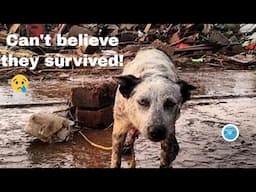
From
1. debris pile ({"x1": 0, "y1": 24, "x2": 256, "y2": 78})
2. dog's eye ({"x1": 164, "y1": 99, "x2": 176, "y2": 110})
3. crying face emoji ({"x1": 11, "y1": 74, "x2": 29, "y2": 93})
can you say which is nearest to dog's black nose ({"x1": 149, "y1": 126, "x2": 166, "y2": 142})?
dog's eye ({"x1": 164, "y1": 99, "x2": 176, "y2": 110})

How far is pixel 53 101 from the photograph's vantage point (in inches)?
121

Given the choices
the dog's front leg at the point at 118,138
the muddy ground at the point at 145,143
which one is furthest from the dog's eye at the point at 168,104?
the muddy ground at the point at 145,143

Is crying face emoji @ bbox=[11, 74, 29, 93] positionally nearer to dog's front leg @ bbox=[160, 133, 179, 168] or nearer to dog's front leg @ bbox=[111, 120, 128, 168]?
dog's front leg @ bbox=[111, 120, 128, 168]

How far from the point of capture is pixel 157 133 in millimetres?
2506

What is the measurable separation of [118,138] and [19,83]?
72 cm

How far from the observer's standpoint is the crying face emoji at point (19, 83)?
115 inches

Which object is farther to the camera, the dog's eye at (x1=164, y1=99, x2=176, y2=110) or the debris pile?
the debris pile

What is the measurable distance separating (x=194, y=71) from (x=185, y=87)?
1.39 ft

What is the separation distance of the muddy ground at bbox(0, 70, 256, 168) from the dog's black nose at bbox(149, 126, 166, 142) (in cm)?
33

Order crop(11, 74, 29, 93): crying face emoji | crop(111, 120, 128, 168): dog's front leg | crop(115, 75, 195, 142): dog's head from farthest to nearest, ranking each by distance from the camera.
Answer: crop(11, 74, 29, 93): crying face emoji, crop(111, 120, 128, 168): dog's front leg, crop(115, 75, 195, 142): dog's head

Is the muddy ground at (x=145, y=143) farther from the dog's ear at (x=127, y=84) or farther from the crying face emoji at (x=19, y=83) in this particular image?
the dog's ear at (x=127, y=84)

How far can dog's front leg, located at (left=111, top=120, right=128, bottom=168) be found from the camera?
2.62 m

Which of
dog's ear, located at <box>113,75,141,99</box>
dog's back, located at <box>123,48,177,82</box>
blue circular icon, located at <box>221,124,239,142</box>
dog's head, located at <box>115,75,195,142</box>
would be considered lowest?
blue circular icon, located at <box>221,124,239,142</box>
